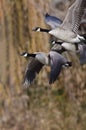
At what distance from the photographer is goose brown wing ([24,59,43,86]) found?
279cm

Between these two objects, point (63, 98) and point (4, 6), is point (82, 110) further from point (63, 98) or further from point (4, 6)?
point (4, 6)

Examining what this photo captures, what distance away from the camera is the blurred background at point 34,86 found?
3.75 metres

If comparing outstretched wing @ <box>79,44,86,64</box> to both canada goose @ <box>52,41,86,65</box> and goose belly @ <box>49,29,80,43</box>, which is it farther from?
goose belly @ <box>49,29,80,43</box>

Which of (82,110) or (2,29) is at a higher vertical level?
(2,29)

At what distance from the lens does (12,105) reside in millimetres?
4625

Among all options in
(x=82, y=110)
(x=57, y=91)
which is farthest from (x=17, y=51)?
(x=82, y=110)

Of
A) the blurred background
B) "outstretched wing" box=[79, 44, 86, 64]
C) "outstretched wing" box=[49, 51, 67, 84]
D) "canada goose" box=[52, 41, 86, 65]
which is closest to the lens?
"outstretched wing" box=[49, 51, 67, 84]

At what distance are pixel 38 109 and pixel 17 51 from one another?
1132mm

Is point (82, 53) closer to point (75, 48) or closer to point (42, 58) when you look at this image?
point (75, 48)

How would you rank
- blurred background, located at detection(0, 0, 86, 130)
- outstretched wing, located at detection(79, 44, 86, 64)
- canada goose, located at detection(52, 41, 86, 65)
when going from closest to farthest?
canada goose, located at detection(52, 41, 86, 65), outstretched wing, located at detection(79, 44, 86, 64), blurred background, located at detection(0, 0, 86, 130)

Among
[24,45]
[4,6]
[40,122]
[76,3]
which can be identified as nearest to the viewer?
[76,3]

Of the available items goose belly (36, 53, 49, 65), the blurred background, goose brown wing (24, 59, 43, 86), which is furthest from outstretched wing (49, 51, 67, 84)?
the blurred background

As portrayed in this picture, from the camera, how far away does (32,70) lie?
2.82 meters

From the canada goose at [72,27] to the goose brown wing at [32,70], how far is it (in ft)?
0.48
